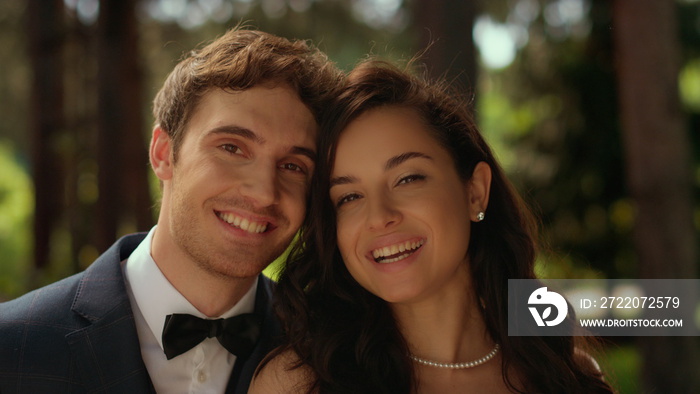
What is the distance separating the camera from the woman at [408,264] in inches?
97.1

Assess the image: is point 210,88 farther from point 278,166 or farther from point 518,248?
point 518,248

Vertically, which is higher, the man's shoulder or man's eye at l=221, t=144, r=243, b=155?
man's eye at l=221, t=144, r=243, b=155

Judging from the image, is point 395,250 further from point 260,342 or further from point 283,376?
point 260,342

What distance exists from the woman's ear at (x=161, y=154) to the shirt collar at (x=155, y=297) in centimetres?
38

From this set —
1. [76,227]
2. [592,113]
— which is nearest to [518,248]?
[76,227]

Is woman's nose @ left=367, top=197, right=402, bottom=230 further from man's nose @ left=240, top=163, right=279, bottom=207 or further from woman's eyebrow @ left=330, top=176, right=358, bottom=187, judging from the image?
man's nose @ left=240, top=163, right=279, bottom=207

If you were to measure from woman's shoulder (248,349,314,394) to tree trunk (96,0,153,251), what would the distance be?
207 inches

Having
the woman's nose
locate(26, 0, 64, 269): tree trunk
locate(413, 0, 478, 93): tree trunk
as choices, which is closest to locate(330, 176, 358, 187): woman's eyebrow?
the woman's nose

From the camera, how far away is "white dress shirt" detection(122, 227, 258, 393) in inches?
103

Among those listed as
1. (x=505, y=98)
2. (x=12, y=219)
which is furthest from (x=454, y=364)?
(x=12, y=219)

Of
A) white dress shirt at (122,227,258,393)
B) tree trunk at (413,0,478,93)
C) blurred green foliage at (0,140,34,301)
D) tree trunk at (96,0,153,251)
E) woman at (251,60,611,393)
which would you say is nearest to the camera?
woman at (251,60,611,393)

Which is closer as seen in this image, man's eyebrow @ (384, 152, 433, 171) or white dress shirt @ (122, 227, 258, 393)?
man's eyebrow @ (384, 152, 433, 171)

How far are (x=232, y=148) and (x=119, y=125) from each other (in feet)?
17.2

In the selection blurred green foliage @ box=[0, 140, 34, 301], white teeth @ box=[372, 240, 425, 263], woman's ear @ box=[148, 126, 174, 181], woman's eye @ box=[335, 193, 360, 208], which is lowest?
blurred green foliage @ box=[0, 140, 34, 301]
